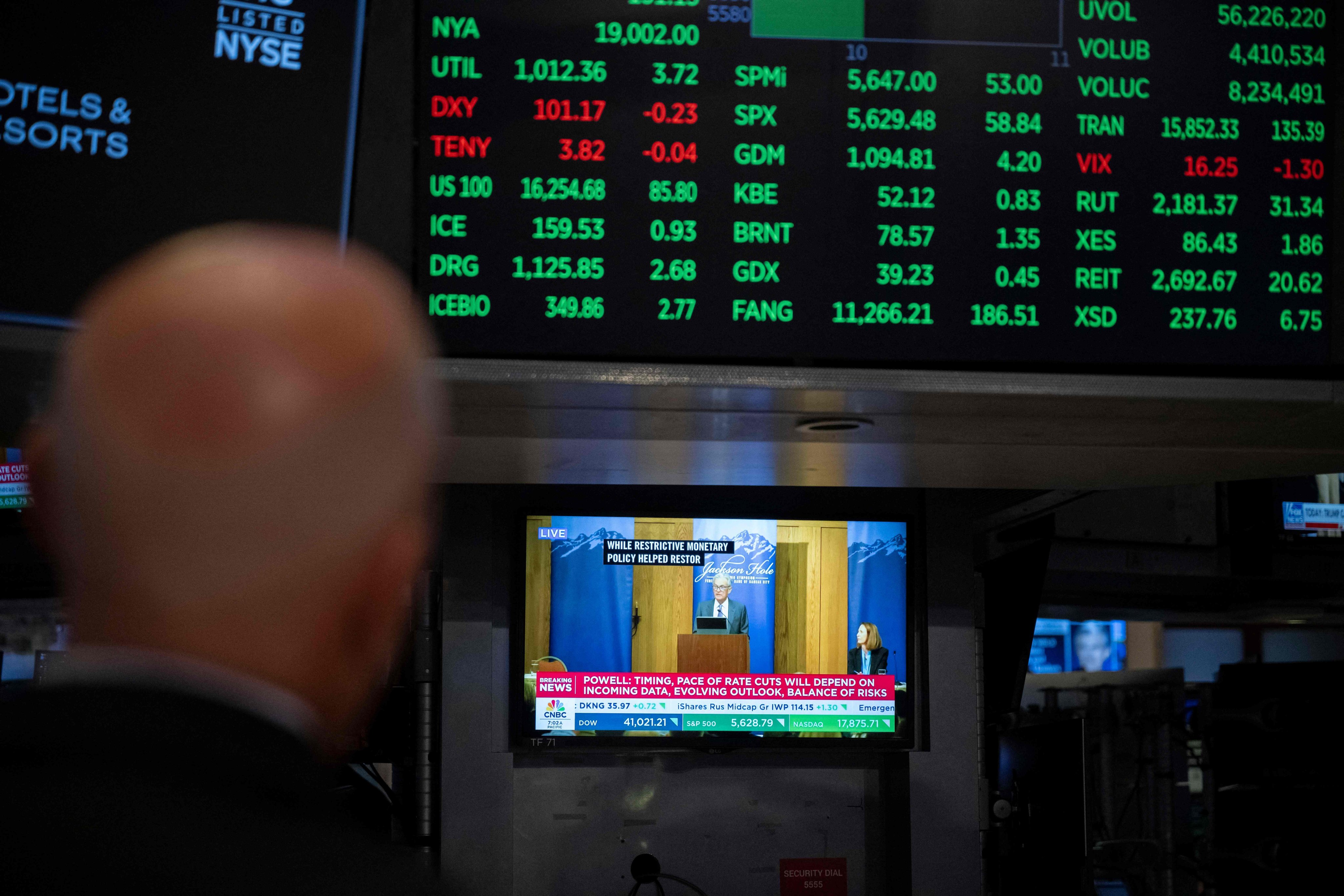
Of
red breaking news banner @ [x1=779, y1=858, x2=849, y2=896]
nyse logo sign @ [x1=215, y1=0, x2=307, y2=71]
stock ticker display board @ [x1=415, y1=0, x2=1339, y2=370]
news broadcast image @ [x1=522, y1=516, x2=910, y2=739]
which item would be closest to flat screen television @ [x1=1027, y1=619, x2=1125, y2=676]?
red breaking news banner @ [x1=779, y1=858, x2=849, y2=896]

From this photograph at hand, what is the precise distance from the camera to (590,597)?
3117 millimetres

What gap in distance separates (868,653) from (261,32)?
2.17 meters

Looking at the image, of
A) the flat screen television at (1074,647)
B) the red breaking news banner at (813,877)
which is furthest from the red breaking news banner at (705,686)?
the flat screen television at (1074,647)

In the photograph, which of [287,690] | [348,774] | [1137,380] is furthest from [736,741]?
[287,690]

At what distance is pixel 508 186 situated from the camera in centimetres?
182

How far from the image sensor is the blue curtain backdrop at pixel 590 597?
10.1 ft

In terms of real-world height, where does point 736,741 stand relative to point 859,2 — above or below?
below

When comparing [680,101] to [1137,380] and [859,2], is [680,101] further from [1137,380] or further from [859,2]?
[1137,380]

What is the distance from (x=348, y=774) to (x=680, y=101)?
6.37 ft

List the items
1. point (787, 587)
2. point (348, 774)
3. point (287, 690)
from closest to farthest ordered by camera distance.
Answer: point (287, 690), point (348, 774), point (787, 587)

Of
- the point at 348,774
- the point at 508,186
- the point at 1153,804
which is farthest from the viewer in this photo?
the point at 1153,804

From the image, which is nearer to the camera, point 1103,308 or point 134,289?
point 134,289

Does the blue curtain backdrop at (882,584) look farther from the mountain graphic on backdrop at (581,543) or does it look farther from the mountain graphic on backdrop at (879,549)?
the mountain graphic on backdrop at (581,543)

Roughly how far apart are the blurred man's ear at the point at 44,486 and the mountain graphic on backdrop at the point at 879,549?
270 cm
